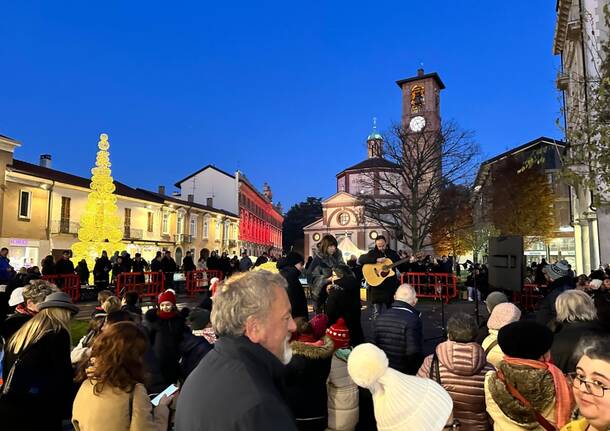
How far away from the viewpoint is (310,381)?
11.2ft

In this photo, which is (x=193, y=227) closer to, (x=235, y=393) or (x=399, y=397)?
(x=399, y=397)

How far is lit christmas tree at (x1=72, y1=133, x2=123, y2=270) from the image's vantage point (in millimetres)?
24906

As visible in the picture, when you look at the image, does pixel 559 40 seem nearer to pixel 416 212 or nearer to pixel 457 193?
pixel 457 193

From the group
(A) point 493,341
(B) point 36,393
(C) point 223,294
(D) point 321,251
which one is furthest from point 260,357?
(D) point 321,251

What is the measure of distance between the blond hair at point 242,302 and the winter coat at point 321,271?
17.9 ft

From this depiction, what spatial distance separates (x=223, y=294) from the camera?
1800mm

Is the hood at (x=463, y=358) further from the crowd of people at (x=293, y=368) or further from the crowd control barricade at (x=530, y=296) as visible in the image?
the crowd control barricade at (x=530, y=296)

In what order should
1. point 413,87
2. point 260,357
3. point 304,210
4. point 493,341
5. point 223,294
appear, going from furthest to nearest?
point 304,210 → point 413,87 → point 493,341 → point 223,294 → point 260,357

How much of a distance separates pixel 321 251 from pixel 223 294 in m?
5.74

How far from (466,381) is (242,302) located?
2401 millimetres

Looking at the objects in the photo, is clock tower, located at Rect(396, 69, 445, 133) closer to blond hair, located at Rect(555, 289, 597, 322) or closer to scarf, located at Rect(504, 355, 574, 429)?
blond hair, located at Rect(555, 289, 597, 322)

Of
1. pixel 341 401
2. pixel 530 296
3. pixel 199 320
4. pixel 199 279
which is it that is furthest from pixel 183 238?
pixel 341 401

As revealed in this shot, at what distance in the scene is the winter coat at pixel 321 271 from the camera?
23.9 ft

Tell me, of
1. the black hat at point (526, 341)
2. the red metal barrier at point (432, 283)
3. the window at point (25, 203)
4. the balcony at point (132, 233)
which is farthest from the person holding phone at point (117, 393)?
the balcony at point (132, 233)
